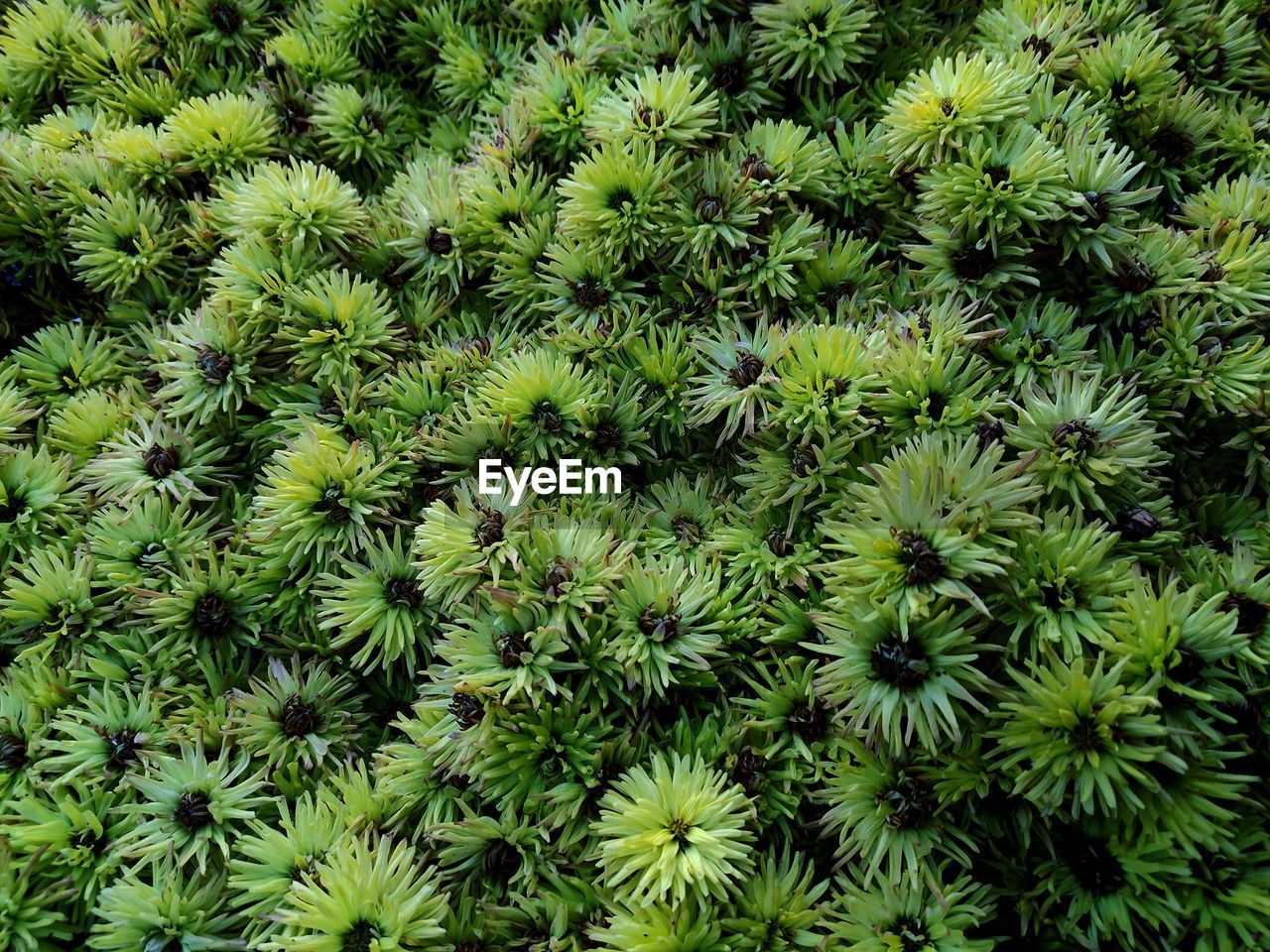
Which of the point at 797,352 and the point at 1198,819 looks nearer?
the point at 1198,819

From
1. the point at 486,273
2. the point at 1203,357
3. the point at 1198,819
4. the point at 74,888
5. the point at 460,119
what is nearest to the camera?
the point at 1198,819

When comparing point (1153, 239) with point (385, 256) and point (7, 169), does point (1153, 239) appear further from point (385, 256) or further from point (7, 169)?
point (7, 169)

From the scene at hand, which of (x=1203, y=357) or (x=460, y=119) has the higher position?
(x=460, y=119)

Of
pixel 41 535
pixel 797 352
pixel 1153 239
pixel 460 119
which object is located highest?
pixel 460 119

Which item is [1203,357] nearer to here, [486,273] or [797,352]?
[797,352]

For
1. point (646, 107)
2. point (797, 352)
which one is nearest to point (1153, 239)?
point (797, 352)

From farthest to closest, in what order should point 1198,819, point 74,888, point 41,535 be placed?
point 41,535 < point 74,888 < point 1198,819

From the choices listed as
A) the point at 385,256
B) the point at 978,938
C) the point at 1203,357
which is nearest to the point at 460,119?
the point at 385,256
